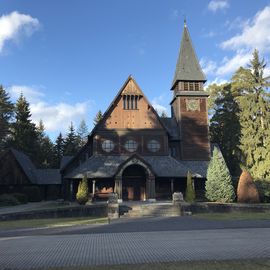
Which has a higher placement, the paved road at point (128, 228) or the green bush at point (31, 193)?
the green bush at point (31, 193)

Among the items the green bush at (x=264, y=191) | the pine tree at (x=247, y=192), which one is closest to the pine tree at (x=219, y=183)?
the pine tree at (x=247, y=192)

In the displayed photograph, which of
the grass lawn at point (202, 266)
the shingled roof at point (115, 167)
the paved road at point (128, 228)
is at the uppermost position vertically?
the shingled roof at point (115, 167)

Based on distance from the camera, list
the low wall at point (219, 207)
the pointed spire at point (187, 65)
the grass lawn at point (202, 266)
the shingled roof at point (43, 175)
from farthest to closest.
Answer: the shingled roof at point (43, 175), the pointed spire at point (187, 65), the low wall at point (219, 207), the grass lawn at point (202, 266)

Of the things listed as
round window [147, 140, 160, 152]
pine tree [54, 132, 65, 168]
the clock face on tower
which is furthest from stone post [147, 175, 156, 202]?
pine tree [54, 132, 65, 168]

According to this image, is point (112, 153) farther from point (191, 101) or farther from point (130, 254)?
point (130, 254)

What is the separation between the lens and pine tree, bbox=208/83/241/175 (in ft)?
157

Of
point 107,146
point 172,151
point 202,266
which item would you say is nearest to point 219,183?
point 172,151

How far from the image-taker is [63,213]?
2550cm

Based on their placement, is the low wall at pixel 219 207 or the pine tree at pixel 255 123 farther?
the pine tree at pixel 255 123

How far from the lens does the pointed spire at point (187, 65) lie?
4257cm

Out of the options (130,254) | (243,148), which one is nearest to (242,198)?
(243,148)

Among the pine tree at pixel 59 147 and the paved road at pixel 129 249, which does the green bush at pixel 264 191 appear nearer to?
the paved road at pixel 129 249

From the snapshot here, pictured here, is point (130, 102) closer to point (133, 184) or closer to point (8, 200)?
point (133, 184)

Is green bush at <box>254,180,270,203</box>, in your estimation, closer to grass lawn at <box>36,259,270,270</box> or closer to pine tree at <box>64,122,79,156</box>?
grass lawn at <box>36,259,270,270</box>
